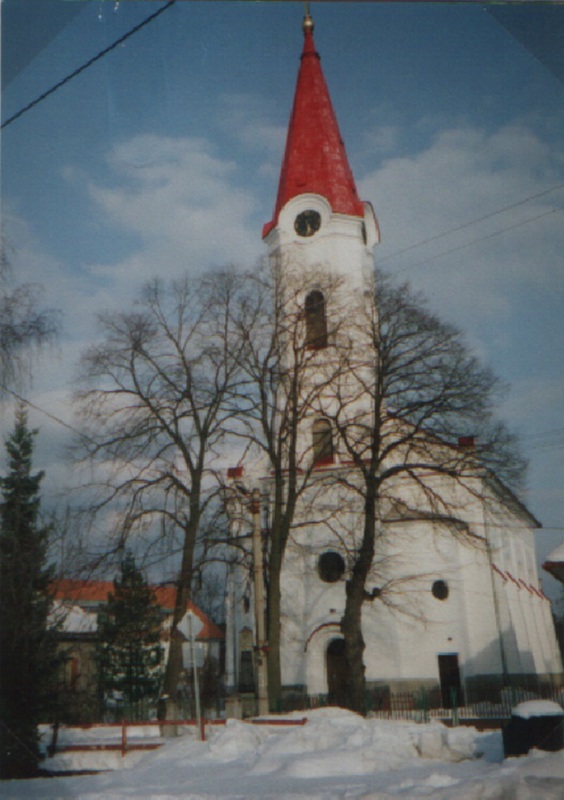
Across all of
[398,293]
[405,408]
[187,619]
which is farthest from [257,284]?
[187,619]

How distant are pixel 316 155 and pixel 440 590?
1266 cm

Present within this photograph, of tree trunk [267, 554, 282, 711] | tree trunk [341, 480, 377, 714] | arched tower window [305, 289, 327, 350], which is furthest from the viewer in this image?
arched tower window [305, 289, 327, 350]

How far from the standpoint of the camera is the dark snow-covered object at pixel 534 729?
7.84 m

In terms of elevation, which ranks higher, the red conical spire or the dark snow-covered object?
the red conical spire

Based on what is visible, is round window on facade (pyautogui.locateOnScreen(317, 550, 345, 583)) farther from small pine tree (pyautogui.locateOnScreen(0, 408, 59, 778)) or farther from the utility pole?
small pine tree (pyautogui.locateOnScreen(0, 408, 59, 778))

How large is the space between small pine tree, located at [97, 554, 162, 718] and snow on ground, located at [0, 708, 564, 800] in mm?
8014

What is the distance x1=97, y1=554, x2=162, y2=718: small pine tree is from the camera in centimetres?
1891

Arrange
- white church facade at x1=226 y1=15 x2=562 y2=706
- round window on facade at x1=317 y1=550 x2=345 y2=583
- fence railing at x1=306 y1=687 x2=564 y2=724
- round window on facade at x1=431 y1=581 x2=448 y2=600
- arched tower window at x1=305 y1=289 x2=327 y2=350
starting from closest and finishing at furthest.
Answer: fence railing at x1=306 y1=687 x2=564 y2=724 < arched tower window at x1=305 y1=289 x2=327 y2=350 < white church facade at x1=226 y1=15 x2=562 y2=706 < round window on facade at x1=431 y1=581 x2=448 y2=600 < round window on facade at x1=317 y1=550 x2=345 y2=583

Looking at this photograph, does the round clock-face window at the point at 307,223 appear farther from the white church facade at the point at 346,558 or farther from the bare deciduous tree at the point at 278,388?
the bare deciduous tree at the point at 278,388

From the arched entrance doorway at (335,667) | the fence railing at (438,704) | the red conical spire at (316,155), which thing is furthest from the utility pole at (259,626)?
the red conical spire at (316,155)

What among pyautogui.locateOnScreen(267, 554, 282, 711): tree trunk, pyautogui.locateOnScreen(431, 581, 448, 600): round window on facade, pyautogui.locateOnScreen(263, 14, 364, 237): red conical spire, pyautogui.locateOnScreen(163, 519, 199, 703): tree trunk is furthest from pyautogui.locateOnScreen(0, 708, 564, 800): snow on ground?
pyautogui.locateOnScreen(263, 14, 364, 237): red conical spire

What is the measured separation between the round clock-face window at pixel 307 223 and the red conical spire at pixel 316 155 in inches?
21.6

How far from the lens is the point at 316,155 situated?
23.0 meters

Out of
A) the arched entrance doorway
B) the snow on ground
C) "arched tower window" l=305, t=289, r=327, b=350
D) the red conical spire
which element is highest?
the red conical spire
